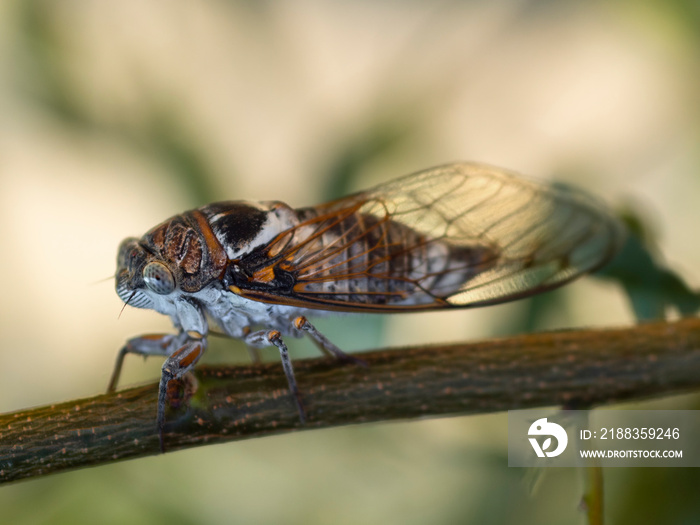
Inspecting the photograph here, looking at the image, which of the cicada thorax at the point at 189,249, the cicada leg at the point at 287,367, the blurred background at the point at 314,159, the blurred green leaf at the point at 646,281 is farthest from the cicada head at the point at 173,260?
the blurred green leaf at the point at 646,281

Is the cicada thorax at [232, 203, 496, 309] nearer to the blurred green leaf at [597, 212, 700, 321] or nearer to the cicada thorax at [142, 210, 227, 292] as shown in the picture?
the cicada thorax at [142, 210, 227, 292]

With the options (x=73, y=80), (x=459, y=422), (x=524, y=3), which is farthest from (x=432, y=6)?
(x=459, y=422)

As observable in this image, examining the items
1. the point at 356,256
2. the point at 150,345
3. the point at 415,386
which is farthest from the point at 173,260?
the point at 415,386

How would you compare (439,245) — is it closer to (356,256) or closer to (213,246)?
(356,256)

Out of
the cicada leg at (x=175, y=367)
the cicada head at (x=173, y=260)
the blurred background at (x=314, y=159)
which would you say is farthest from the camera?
the blurred background at (x=314, y=159)

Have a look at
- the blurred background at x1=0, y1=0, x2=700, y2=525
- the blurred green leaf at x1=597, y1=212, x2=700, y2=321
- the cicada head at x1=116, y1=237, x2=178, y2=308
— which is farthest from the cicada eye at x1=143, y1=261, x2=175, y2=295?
the blurred green leaf at x1=597, y1=212, x2=700, y2=321

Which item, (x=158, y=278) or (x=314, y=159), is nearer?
(x=158, y=278)

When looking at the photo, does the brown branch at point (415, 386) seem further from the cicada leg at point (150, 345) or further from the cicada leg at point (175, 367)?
the cicada leg at point (150, 345)
